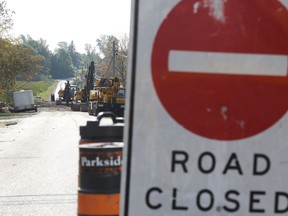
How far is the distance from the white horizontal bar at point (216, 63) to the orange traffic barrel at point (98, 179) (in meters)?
0.68

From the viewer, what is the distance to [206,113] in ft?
6.29

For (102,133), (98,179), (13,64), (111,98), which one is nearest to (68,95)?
(13,64)

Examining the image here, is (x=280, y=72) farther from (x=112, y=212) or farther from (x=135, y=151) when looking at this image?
(x=112, y=212)

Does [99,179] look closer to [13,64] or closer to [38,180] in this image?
[38,180]

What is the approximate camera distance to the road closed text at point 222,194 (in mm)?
1910

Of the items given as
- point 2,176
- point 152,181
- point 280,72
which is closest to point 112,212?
point 152,181

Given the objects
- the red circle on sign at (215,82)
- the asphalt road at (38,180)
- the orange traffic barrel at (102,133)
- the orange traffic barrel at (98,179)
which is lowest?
the asphalt road at (38,180)

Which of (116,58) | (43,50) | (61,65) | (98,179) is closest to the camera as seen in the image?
(98,179)

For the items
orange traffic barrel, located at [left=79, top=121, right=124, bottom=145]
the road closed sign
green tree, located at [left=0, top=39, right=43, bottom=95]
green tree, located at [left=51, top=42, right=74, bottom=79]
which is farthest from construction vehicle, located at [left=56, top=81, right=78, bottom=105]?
green tree, located at [left=51, top=42, right=74, bottom=79]

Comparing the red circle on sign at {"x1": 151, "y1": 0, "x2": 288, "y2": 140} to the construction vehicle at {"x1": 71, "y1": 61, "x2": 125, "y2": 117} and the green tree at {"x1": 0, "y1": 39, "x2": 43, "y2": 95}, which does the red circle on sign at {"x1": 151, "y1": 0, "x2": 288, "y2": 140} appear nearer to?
the construction vehicle at {"x1": 71, "y1": 61, "x2": 125, "y2": 117}

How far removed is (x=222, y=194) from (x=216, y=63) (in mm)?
437

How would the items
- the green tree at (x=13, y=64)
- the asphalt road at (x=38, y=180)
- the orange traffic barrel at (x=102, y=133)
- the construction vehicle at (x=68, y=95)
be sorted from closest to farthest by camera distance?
1. the orange traffic barrel at (x=102, y=133)
2. the asphalt road at (x=38, y=180)
3. the green tree at (x=13, y=64)
4. the construction vehicle at (x=68, y=95)

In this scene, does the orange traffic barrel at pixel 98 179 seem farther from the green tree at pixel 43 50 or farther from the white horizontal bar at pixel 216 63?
the green tree at pixel 43 50

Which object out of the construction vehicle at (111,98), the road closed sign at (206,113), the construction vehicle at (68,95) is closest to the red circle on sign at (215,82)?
the road closed sign at (206,113)
